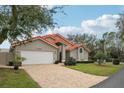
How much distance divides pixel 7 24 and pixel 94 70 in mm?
4235

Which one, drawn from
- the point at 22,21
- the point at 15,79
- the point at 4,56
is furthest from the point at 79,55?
the point at 22,21

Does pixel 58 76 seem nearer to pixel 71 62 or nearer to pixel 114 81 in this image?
pixel 71 62

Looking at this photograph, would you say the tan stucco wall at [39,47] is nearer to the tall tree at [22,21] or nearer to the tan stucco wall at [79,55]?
the tan stucco wall at [79,55]

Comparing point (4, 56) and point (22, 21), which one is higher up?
point (22, 21)

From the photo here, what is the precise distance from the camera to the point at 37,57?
12.9 metres

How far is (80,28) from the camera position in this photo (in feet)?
38.8

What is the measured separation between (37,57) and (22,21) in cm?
206

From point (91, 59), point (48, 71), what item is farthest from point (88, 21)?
point (48, 71)

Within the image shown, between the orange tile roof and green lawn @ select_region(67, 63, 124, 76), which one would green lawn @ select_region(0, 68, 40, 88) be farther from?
green lawn @ select_region(67, 63, 124, 76)

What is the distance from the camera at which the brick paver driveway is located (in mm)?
11891

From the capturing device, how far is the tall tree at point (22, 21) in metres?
13.6

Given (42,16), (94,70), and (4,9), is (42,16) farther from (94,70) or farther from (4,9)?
(94,70)

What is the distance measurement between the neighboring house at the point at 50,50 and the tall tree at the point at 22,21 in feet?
3.65

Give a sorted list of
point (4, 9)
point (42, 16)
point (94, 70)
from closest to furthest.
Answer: point (94, 70)
point (4, 9)
point (42, 16)
